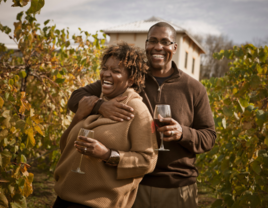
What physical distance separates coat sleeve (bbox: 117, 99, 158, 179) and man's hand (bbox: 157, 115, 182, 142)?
9cm

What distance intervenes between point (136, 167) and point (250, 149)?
4.77 ft

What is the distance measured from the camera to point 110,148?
169cm

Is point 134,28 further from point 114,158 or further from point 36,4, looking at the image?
A: point 114,158

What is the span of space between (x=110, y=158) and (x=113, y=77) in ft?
1.92

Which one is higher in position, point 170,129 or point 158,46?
point 158,46

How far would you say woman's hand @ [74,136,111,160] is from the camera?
5.07ft

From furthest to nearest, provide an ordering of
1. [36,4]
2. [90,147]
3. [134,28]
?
1. [134,28]
2. [36,4]
3. [90,147]

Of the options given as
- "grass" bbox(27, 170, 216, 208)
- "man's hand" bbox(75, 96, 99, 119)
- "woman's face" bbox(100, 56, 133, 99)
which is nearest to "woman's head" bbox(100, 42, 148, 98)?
"woman's face" bbox(100, 56, 133, 99)

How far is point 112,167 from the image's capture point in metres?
1.70

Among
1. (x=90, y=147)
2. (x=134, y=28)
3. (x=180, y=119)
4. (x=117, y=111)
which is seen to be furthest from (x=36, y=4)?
(x=134, y=28)

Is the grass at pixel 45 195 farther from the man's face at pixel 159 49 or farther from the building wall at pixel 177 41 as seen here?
the building wall at pixel 177 41

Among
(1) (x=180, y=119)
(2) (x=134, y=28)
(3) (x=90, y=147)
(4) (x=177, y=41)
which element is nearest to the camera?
(3) (x=90, y=147)

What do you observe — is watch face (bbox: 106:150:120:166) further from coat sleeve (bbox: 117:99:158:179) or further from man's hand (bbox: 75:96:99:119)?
man's hand (bbox: 75:96:99:119)

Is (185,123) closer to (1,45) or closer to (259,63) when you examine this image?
(259,63)
